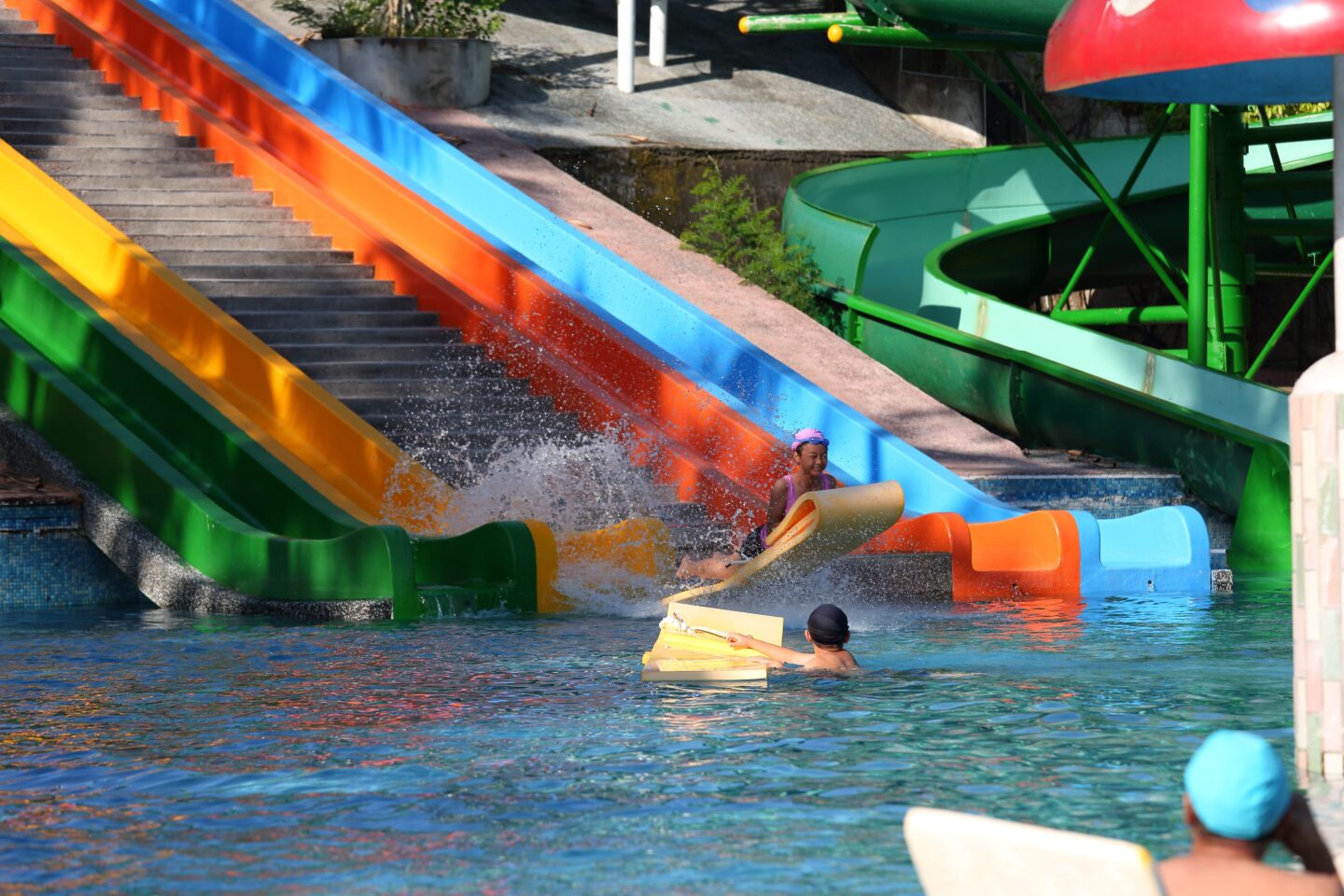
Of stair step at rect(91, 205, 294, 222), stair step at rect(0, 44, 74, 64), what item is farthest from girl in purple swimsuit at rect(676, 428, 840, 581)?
stair step at rect(0, 44, 74, 64)

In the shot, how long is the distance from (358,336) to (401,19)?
5.88 meters

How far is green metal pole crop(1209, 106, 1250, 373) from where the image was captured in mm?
16422

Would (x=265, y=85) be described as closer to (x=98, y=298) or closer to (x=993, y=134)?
(x=98, y=298)

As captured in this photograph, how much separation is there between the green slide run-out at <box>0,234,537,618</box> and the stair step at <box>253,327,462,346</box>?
1.86 m

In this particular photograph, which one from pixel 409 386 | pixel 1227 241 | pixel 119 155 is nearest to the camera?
pixel 409 386

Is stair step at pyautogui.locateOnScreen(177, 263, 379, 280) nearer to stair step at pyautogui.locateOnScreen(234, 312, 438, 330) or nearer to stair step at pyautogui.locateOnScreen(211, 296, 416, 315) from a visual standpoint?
stair step at pyautogui.locateOnScreen(211, 296, 416, 315)

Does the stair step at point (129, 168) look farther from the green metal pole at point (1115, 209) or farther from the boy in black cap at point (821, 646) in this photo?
the boy in black cap at point (821, 646)

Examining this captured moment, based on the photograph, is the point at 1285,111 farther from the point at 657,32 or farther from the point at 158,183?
the point at 158,183

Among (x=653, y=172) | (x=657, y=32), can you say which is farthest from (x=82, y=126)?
(x=657, y=32)

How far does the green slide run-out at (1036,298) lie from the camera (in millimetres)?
13227

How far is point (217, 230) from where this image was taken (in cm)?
1502

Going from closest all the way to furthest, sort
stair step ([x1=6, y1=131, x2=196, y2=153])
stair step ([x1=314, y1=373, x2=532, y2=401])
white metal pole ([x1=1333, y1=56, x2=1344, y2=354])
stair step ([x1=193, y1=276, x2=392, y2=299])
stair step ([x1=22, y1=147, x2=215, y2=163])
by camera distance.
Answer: white metal pole ([x1=1333, y1=56, x2=1344, y2=354]) < stair step ([x1=314, y1=373, x2=532, y2=401]) < stair step ([x1=193, y1=276, x2=392, y2=299]) < stair step ([x1=22, y1=147, x2=215, y2=163]) < stair step ([x1=6, y1=131, x2=196, y2=153])

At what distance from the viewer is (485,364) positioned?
45.2ft

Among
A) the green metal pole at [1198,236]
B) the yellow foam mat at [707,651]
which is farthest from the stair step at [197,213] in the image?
the yellow foam mat at [707,651]
